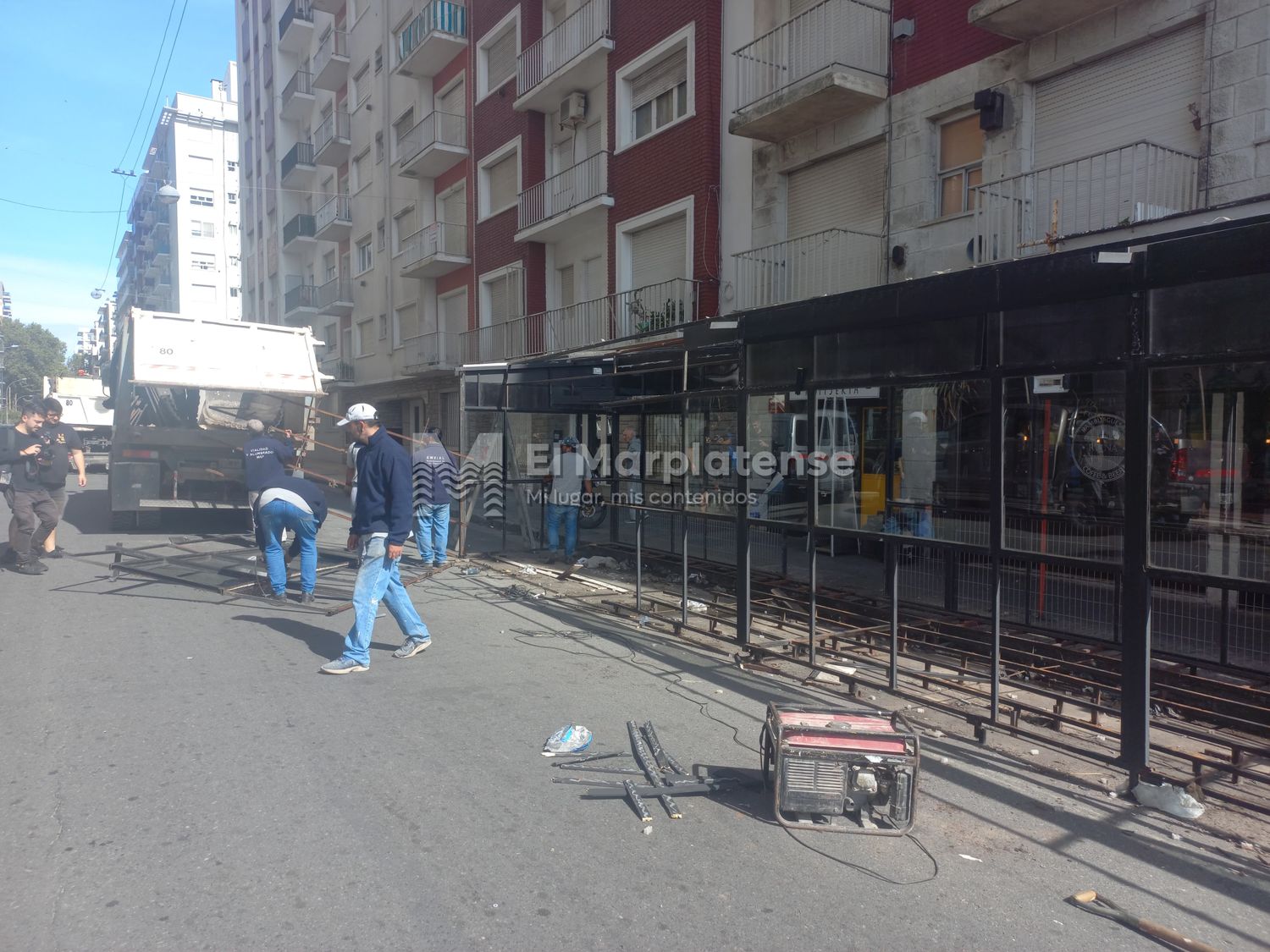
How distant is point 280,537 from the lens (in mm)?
8016

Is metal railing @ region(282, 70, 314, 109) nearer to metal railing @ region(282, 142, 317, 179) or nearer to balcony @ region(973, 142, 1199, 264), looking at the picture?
metal railing @ region(282, 142, 317, 179)

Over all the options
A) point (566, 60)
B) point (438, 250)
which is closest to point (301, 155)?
point (438, 250)

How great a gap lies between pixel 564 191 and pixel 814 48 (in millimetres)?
7372

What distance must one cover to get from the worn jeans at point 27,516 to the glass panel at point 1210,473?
36.4ft

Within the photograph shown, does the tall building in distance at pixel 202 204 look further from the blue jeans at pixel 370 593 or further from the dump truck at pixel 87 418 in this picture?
the blue jeans at pixel 370 593

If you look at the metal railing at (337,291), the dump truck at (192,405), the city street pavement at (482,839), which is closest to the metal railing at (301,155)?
the metal railing at (337,291)

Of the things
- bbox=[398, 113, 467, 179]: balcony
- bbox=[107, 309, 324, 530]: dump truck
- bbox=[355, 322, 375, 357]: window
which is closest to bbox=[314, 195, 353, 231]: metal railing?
bbox=[355, 322, 375, 357]: window

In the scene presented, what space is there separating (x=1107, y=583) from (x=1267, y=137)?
5.64 meters

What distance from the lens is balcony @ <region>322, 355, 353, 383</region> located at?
102 ft

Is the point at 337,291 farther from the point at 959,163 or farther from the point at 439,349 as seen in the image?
the point at 959,163

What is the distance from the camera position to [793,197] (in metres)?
13.7

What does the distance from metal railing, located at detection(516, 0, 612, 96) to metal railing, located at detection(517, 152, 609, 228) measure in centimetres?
216

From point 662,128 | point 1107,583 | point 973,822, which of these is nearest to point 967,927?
point 973,822

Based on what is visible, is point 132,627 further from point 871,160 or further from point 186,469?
point 871,160
